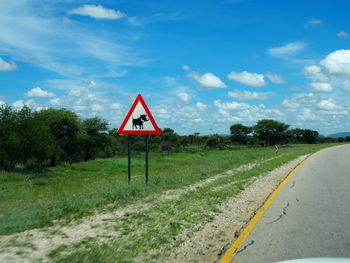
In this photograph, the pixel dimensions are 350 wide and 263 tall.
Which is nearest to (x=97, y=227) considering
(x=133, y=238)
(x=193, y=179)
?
(x=133, y=238)

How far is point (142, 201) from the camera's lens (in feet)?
32.7

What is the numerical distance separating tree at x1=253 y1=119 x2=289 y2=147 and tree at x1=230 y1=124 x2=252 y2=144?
4.21 m

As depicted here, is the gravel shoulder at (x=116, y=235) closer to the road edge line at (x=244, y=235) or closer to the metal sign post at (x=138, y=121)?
the road edge line at (x=244, y=235)

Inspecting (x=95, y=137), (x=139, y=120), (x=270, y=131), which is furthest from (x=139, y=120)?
(x=270, y=131)

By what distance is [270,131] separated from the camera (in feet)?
349

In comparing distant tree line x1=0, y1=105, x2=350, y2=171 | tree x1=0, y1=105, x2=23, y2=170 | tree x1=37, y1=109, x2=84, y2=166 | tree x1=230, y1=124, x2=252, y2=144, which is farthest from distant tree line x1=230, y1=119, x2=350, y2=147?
tree x1=0, y1=105, x2=23, y2=170

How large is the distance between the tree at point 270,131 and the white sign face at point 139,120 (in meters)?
96.9

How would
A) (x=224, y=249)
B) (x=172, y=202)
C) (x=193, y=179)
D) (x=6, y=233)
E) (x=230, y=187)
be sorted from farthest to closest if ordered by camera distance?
(x=193, y=179) → (x=230, y=187) → (x=172, y=202) → (x=6, y=233) → (x=224, y=249)

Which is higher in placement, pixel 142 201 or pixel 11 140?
pixel 11 140

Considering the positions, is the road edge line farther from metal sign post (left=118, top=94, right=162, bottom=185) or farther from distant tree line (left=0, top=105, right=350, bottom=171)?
distant tree line (left=0, top=105, right=350, bottom=171)

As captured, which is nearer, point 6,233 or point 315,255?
point 315,255

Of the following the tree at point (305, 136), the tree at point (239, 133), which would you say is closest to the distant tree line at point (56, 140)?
the tree at point (239, 133)

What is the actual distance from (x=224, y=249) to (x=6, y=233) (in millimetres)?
3948

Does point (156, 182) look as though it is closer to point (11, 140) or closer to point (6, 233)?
point (6, 233)
